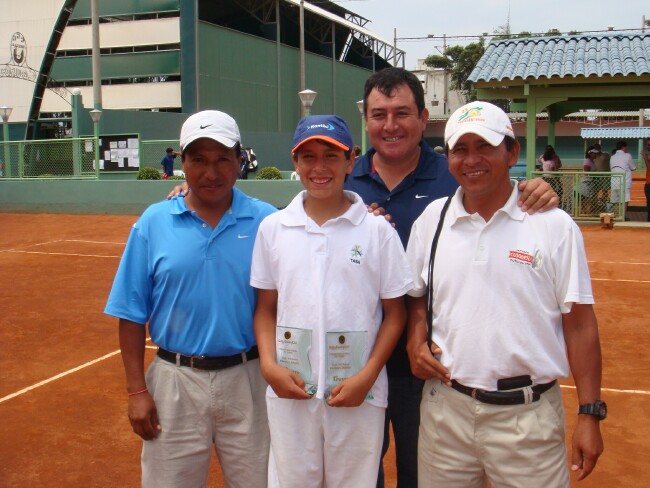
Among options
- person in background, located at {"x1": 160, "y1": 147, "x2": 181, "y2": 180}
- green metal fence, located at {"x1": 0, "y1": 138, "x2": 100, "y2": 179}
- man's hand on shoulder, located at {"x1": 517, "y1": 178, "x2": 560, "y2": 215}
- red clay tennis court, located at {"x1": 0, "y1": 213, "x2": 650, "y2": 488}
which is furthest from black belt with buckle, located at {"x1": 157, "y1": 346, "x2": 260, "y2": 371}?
green metal fence, located at {"x1": 0, "y1": 138, "x2": 100, "y2": 179}

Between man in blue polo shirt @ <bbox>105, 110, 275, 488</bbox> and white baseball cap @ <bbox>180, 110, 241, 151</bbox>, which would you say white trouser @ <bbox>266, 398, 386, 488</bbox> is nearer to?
man in blue polo shirt @ <bbox>105, 110, 275, 488</bbox>

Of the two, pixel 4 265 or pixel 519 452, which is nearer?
pixel 519 452

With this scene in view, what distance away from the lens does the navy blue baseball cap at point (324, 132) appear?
2.78 metres

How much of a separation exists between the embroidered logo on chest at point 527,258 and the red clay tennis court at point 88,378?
2306 millimetres

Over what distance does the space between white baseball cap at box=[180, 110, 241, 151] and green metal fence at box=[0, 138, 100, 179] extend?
19.9 meters

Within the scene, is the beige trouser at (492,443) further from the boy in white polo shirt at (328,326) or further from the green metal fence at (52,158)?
the green metal fence at (52,158)

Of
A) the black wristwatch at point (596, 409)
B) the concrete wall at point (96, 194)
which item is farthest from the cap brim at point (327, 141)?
the concrete wall at point (96, 194)

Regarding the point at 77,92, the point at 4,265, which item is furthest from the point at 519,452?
the point at 77,92

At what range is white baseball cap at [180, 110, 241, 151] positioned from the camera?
2.92 m

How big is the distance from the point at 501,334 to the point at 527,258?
30 cm

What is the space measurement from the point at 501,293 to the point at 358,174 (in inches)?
46.8

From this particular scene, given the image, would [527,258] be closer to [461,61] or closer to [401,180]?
[401,180]

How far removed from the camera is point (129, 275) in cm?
296

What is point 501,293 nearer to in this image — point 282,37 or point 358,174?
point 358,174
